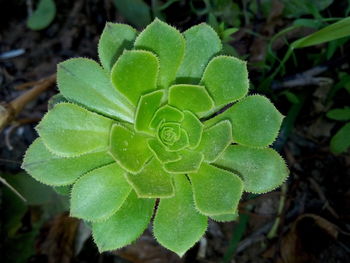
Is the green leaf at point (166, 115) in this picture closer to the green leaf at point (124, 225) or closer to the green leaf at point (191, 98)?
the green leaf at point (191, 98)

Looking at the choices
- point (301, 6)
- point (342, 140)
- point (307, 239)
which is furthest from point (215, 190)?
point (301, 6)

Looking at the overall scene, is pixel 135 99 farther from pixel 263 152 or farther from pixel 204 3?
pixel 204 3

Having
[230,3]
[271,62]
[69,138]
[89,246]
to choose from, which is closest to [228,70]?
[69,138]

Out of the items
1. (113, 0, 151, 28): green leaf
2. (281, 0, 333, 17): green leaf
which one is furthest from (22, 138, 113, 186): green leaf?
(281, 0, 333, 17): green leaf

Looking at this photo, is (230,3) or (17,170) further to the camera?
(17,170)

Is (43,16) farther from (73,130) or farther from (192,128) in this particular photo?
(192,128)

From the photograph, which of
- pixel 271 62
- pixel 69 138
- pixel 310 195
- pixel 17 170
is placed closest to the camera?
pixel 69 138

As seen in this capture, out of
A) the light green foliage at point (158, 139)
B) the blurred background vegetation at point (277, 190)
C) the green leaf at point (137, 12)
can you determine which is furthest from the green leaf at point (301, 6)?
the light green foliage at point (158, 139)
